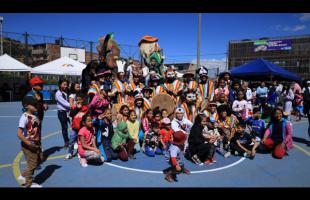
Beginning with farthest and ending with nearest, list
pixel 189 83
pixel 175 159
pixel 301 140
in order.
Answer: pixel 301 140 < pixel 189 83 < pixel 175 159

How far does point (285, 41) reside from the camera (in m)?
38.5

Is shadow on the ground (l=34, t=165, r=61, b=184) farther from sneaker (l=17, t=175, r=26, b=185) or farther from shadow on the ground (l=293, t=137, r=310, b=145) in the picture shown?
shadow on the ground (l=293, t=137, r=310, b=145)

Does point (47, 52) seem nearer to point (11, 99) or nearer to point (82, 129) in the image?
point (11, 99)

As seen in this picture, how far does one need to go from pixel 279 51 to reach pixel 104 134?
1649 inches

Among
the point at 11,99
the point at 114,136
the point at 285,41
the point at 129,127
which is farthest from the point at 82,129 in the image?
the point at 285,41

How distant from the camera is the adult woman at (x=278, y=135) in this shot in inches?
214

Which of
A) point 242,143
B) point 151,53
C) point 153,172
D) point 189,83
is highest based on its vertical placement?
point 151,53

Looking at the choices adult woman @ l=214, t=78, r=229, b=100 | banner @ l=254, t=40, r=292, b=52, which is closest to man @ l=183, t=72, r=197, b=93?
adult woman @ l=214, t=78, r=229, b=100

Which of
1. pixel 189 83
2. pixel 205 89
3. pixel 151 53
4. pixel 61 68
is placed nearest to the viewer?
pixel 205 89

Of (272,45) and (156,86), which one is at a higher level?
(272,45)

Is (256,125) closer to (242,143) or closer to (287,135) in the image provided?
(287,135)

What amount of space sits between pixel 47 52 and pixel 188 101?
103 ft

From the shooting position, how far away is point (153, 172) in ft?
14.3

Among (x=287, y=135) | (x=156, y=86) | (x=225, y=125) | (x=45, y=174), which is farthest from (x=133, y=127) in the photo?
(x=287, y=135)
